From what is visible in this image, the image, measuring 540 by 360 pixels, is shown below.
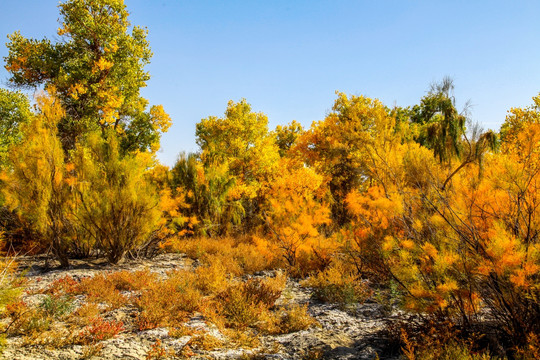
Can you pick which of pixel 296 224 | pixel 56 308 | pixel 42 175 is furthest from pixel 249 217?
pixel 56 308

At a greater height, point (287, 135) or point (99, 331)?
Result: point (287, 135)

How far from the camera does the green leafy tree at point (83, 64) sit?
11.0m

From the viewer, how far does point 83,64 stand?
11172 millimetres

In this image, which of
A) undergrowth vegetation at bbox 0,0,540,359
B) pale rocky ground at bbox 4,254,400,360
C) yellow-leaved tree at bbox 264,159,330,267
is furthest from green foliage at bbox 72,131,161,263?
yellow-leaved tree at bbox 264,159,330,267

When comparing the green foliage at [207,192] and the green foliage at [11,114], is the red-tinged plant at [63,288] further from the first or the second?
the green foliage at [11,114]

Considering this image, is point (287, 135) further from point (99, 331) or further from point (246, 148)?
point (99, 331)

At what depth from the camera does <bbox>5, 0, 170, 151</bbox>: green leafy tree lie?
36.1ft

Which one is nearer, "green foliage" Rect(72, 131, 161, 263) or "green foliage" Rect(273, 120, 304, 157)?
"green foliage" Rect(72, 131, 161, 263)

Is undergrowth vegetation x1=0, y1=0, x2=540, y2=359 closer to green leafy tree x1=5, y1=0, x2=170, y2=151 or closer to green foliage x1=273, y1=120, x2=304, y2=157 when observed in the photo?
green leafy tree x1=5, y1=0, x2=170, y2=151

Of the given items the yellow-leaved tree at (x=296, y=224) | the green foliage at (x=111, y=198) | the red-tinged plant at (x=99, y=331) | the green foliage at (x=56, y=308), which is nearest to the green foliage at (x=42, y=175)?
the green foliage at (x=111, y=198)

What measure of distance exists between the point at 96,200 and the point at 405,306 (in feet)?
22.2

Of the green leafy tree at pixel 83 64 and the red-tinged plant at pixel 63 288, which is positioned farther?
the green leafy tree at pixel 83 64

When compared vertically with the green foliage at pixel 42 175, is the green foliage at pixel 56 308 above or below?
below

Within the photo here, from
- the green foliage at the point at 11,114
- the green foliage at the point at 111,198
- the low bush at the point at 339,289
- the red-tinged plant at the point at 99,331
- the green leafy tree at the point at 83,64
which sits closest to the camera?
the red-tinged plant at the point at 99,331
